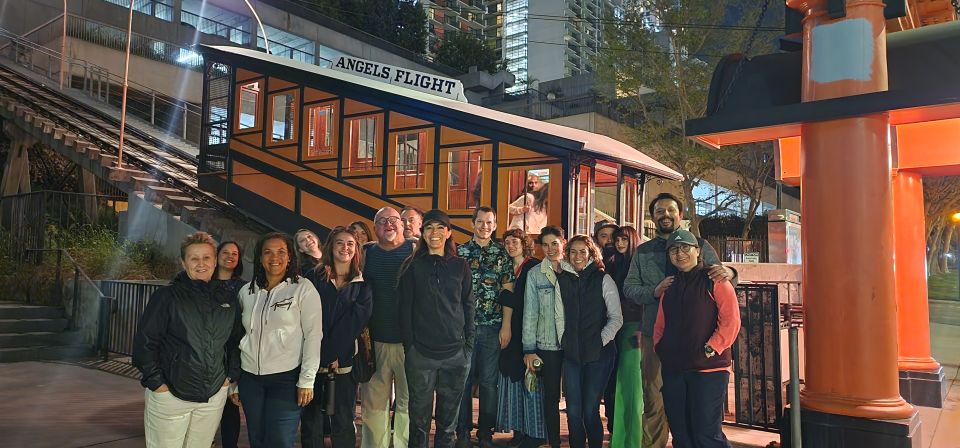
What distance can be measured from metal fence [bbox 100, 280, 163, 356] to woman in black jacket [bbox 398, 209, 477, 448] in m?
5.63

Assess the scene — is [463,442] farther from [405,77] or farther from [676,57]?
[676,57]

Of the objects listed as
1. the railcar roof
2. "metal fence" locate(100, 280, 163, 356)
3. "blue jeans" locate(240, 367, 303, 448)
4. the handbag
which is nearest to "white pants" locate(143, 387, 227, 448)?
"blue jeans" locate(240, 367, 303, 448)

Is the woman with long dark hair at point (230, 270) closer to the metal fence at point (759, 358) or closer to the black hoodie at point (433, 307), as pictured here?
the black hoodie at point (433, 307)

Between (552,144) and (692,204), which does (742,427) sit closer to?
(552,144)

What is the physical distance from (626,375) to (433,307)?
155 cm

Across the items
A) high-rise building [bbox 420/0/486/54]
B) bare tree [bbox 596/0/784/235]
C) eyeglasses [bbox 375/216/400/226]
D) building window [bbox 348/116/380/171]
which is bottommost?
eyeglasses [bbox 375/216/400/226]

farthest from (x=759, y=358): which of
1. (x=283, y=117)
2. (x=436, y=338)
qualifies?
(x=283, y=117)

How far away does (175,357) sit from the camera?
3418 millimetres

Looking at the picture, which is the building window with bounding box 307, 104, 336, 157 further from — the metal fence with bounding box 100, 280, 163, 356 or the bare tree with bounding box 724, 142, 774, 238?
the bare tree with bounding box 724, 142, 774, 238

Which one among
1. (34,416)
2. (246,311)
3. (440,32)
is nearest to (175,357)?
(246,311)

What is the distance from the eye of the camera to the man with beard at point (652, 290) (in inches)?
177

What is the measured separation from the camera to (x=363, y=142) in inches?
461

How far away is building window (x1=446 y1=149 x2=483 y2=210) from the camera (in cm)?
1061

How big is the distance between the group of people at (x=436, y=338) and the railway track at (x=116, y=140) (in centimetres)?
933
